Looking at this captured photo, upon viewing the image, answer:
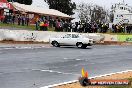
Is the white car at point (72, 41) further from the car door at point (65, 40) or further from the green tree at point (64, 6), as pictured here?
the green tree at point (64, 6)

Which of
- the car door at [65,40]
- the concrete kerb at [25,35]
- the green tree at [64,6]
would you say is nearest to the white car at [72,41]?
the car door at [65,40]

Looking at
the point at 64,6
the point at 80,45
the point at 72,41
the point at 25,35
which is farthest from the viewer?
the point at 64,6

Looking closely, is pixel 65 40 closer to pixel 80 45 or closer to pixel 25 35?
pixel 80 45

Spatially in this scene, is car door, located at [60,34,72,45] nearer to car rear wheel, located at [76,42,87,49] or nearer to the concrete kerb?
car rear wheel, located at [76,42,87,49]

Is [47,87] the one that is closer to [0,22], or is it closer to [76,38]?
[76,38]

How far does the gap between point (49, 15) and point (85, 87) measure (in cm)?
5793

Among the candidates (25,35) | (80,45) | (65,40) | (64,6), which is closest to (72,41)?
(65,40)

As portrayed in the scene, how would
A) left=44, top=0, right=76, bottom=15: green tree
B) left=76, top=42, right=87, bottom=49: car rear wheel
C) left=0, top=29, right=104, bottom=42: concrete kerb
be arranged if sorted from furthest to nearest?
1. left=44, top=0, right=76, bottom=15: green tree
2. left=76, top=42, right=87, bottom=49: car rear wheel
3. left=0, top=29, right=104, bottom=42: concrete kerb

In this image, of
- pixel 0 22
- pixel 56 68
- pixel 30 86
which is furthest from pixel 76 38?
pixel 30 86

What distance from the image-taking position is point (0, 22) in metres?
46.1

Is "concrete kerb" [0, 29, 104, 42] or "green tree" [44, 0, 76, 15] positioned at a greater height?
"green tree" [44, 0, 76, 15]

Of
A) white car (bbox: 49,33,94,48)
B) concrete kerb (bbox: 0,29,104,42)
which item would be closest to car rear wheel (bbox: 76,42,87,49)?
white car (bbox: 49,33,94,48)

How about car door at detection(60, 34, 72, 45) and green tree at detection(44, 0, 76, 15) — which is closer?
car door at detection(60, 34, 72, 45)

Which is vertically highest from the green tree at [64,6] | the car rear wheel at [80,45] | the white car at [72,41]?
the green tree at [64,6]
